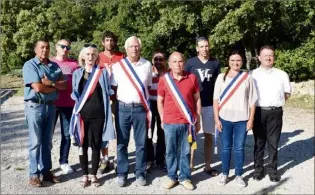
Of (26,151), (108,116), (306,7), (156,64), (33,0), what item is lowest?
(26,151)

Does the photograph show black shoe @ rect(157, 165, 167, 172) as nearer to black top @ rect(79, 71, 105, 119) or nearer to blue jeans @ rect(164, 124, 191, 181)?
blue jeans @ rect(164, 124, 191, 181)

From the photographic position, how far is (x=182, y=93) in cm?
457

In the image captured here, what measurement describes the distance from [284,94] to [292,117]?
4.87 meters

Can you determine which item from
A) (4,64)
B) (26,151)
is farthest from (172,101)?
(4,64)

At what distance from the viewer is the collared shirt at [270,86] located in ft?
15.9

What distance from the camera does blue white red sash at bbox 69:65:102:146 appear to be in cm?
459

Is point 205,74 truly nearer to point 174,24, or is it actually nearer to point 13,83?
point 174,24

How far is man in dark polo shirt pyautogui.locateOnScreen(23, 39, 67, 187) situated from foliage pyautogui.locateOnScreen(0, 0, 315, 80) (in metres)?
11.0

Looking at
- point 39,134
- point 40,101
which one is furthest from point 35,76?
point 39,134

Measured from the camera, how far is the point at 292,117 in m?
9.50

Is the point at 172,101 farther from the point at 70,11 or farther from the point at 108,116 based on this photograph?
the point at 70,11

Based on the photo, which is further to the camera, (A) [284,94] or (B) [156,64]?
(B) [156,64]

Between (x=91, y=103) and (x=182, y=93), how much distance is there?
3.59ft

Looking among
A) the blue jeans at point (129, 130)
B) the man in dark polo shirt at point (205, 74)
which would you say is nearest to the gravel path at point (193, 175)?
the blue jeans at point (129, 130)
